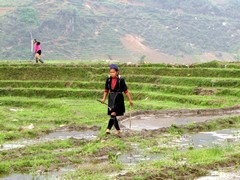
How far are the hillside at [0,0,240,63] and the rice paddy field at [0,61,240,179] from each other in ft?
128

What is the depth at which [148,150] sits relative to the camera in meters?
10.3

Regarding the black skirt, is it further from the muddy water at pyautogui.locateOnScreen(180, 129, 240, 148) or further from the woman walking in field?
the muddy water at pyautogui.locateOnScreen(180, 129, 240, 148)

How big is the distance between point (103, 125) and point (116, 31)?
242 ft

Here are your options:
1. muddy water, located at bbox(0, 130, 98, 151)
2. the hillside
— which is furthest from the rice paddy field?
the hillside

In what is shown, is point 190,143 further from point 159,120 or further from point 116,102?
point 159,120

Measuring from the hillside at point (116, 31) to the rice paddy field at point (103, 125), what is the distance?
39001 millimetres

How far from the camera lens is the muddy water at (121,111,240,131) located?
14829 mm

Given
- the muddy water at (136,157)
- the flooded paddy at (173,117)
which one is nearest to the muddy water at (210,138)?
the muddy water at (136,157)

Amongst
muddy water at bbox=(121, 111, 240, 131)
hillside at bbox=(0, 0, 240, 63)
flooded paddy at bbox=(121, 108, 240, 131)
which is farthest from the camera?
hillside at bbox=(0, 0, 240, 63)

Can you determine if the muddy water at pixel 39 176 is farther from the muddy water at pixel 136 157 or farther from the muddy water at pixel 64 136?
the muddy water at pixel 64 136

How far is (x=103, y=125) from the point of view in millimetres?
14516

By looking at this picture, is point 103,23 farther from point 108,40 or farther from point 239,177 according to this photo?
point 239,177

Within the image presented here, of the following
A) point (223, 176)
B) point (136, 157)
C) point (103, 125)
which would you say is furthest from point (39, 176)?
point (103, 125)

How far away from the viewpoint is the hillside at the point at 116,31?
7388cm
